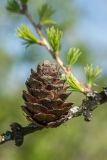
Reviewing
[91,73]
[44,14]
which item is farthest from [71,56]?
[44,14]

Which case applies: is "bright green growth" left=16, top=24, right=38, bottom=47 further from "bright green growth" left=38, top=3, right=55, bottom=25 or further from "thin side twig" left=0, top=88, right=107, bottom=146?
"thin side twig" left=0, top=88, right=107, bottom=146

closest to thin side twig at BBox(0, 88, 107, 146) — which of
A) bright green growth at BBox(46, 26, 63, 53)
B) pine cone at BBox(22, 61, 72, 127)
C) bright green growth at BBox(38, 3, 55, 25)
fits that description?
pine cone at BBox(22, 61, 72, 127)

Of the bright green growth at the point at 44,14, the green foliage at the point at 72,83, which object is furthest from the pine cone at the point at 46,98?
the bright green growth at the point at 44,14

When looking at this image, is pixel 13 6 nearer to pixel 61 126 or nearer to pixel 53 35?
pixel 53 35

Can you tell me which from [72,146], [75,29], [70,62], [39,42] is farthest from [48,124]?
[75,29]

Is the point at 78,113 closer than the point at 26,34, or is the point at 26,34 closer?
the point at 78,113

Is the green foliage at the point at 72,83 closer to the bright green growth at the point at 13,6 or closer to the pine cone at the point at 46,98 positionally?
the pine cone at the point at 46,98
